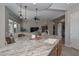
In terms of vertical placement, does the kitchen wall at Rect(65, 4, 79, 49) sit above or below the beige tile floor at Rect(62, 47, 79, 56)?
above

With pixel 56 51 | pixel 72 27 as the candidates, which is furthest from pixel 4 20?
pixel 72 27

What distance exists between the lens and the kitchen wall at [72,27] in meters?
1.59

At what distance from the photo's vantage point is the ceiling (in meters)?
1.51

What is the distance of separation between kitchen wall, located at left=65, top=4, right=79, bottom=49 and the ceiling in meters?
0.12

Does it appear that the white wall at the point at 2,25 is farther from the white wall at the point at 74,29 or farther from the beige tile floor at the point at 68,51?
the white wall at the point at 74,29

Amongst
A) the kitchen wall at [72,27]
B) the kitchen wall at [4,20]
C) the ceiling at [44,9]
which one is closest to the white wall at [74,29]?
the kitchen wall at [72,27]

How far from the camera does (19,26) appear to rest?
63.3 inches

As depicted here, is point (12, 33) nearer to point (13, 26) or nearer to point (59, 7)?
point (13, 26)

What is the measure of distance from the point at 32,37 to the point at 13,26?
357 millimetres

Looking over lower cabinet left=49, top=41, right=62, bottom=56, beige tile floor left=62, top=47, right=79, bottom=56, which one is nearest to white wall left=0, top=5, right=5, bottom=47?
lower cabinet left=49, top=41, right=62, bottom=56

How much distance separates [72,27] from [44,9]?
52cm

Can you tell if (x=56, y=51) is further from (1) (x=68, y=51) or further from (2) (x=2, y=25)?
(2) (x=2, y=25)

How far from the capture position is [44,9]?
5.60ft

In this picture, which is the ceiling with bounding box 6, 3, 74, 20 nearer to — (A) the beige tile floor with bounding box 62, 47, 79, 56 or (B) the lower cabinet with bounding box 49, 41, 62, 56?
(B) the lower cabinet with bounding box 49, 41, 62, 56
